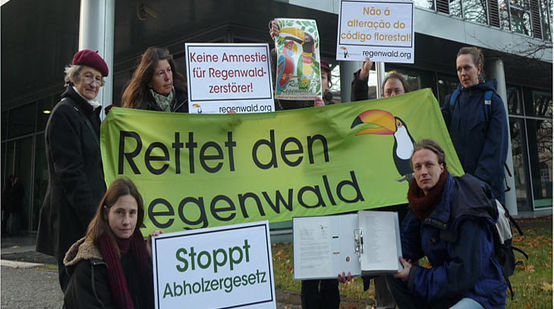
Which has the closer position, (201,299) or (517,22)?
(201,299)

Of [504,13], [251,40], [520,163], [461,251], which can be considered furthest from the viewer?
[520,163]

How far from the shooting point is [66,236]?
288cm

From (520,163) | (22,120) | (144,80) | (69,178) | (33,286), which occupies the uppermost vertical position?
(22,120)

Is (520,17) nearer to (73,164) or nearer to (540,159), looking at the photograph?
(540,159)

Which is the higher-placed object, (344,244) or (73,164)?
(73,164)

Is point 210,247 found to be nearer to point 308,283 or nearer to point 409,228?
point 308,283

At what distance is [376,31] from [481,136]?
124cm

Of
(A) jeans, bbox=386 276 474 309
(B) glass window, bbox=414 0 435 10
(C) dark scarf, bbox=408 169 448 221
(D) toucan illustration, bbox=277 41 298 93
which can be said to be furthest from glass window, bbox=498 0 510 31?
(A) jeans, bbox=386 276 474 309

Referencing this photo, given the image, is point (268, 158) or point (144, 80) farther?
point (268, 158)

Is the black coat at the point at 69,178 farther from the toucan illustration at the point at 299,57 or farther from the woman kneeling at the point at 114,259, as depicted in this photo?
the toucan illustration at the point at 299,57

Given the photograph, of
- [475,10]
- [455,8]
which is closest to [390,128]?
[455,8]

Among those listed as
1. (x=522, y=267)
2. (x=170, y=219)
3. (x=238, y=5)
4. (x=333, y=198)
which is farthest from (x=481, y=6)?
(x=170, y=219)

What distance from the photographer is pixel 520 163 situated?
53.3ft

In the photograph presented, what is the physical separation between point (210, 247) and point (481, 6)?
41.6 feet
